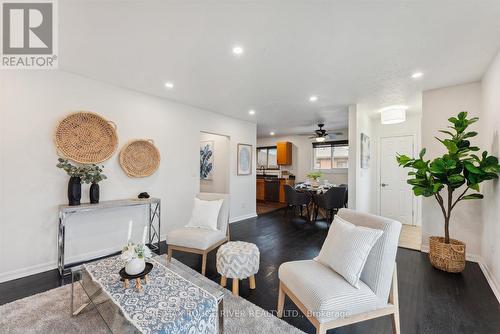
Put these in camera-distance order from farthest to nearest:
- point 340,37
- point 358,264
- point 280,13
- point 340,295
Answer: point 340,37, point 280,13, point 358,264, point 340,295

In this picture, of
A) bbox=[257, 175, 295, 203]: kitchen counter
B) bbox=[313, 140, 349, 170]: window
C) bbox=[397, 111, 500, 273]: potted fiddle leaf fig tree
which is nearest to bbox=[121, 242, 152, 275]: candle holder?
bbox=[397, 111, 500, 273]: potted fiddle leaf fig tree

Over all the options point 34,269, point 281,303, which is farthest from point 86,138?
point 281,303

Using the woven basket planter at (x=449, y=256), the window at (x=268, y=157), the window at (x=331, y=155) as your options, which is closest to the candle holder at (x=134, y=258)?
the woven basket planter at (x=449, y=256)

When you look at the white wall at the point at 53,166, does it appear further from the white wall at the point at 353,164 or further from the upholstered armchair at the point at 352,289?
the white wall at the point at 353,164

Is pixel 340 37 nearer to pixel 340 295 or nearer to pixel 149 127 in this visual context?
pixel 340 295

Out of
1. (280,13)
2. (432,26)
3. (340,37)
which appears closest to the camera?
(280,13)

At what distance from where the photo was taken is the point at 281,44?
85.8 inches

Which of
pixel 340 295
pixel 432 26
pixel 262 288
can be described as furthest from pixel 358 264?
pixel 432 26

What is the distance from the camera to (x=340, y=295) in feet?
4.64

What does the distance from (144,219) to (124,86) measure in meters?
2.11

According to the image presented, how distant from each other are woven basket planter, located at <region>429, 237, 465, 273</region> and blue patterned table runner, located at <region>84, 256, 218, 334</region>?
2.99 m

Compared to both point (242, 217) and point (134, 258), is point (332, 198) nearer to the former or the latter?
point (242, 217)

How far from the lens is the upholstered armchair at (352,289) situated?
4.55ft

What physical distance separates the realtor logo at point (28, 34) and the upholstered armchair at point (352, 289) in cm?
287
